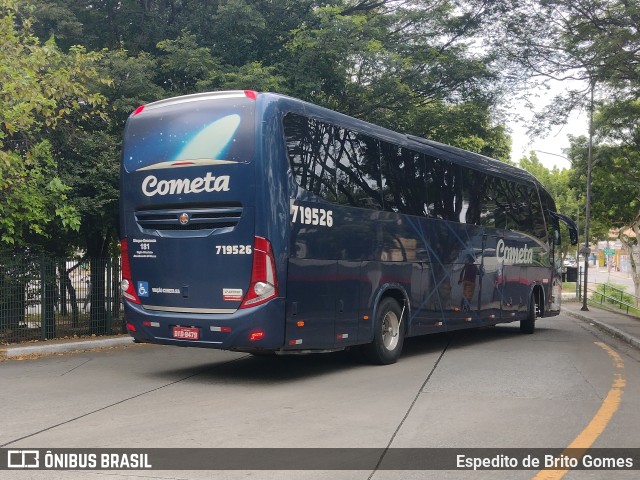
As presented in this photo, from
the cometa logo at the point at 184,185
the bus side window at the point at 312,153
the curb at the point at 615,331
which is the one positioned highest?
the bus side window at the point at 312,153

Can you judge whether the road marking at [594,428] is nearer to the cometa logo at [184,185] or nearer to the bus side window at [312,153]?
the bus side window at [312,153]

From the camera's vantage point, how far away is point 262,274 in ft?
31.2

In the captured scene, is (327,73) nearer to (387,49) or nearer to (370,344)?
(387,49)

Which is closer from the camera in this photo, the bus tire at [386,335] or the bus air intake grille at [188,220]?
the bus air intake grille at [188,220]

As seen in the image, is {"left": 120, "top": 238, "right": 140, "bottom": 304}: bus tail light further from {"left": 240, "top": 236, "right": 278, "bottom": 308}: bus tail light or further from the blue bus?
{"left": 240, "top": 236, "right": 278, "bottom": 308}: bus tail light

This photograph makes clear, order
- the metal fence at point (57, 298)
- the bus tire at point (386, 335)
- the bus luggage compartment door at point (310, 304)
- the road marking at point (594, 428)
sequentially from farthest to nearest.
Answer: the metal fence at point (57, 298) < the bus tire at point (386, 335) < the bus luggage compartment door at point (310, 304) < the road marking at point (594, 428)

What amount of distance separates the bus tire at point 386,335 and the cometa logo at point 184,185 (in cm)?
354

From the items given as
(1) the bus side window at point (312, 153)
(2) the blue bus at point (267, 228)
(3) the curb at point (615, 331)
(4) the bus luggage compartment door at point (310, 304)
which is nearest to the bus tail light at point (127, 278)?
(2) the blue bus at point (267, 228)

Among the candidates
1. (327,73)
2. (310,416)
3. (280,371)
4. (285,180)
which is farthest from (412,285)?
(327,73)

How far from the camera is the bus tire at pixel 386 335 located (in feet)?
38.5

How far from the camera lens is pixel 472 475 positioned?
18.7 feet

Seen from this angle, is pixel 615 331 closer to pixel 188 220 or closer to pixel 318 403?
pixel 318 403

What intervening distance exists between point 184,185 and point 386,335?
4.39 metres

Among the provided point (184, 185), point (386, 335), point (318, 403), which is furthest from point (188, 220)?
point (386, 335)
